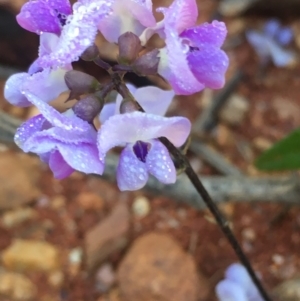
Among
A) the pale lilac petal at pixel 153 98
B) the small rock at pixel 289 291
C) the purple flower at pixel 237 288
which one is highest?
the pale lilac petal at pixel 153 98

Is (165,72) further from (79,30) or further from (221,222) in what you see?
(221,222)

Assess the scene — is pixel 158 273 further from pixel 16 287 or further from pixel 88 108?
pixel 88 108

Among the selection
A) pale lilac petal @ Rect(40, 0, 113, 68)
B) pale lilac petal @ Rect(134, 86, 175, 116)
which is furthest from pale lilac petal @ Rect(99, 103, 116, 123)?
pale lilac petal @ Rect(40, 0, 113, 68)

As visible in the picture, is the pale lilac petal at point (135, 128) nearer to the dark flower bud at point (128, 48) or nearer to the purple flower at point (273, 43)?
the dark flower bud at point (128, 48)

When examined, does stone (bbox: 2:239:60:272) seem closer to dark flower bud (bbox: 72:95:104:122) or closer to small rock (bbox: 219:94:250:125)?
small rock (bbox: 219:94:250:125)

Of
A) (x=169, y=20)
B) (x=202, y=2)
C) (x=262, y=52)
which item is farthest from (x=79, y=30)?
(x=202, y=2)

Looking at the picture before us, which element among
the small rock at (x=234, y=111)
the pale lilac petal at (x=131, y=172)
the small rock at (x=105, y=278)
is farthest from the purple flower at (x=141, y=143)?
the small rock at (x=234, y=111)
